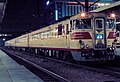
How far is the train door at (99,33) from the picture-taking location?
63.1 ft

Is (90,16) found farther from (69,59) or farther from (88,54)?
(69,59)

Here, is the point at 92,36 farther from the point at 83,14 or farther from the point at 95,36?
the point at 83,14

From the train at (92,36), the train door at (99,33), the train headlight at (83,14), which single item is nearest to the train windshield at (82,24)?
the train at (92,36)

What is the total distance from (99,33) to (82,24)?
1143 millimetres

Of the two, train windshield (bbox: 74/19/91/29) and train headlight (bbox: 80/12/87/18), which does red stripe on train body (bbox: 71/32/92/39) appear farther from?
train headlight (bbox: 80/12/87/18)

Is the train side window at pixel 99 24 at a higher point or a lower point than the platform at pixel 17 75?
higher

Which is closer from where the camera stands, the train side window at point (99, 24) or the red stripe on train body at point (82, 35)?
the red stripe on train body at point (82, 35)

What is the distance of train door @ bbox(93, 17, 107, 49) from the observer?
757 inches

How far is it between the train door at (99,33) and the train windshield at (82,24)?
0.36 m

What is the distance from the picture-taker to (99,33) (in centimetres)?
1945

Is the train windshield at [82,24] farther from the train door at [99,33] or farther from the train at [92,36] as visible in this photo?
the train door at [99,33]

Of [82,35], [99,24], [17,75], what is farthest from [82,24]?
[17,75]

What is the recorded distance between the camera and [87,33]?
757 inches

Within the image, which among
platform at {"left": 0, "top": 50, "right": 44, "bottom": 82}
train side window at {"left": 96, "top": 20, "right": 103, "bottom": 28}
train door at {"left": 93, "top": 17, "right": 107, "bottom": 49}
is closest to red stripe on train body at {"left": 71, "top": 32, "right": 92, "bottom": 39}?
train door at {"left": 93, "top": 17, "right": 107, "bottom": 49}
